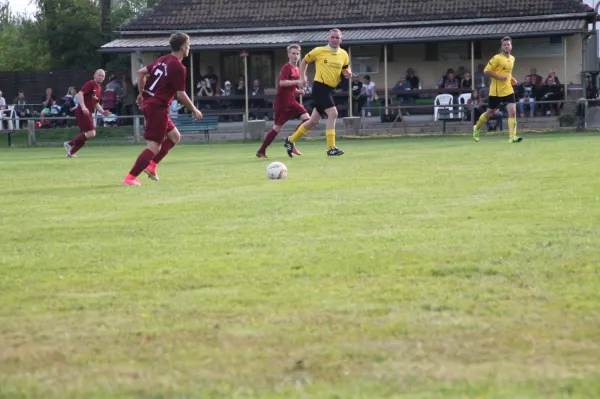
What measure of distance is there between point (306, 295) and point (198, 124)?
30.4 metres

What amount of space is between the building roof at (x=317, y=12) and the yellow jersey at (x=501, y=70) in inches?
643

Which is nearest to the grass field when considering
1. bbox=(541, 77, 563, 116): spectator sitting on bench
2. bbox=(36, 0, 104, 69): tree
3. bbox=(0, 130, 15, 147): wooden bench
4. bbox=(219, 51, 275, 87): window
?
bbox=(0, 130, 15, 147): wooden bench

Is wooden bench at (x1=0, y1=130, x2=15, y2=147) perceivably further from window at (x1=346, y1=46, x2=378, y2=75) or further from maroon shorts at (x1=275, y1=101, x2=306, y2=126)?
maroon shorts at (x1=275, y1=101, x2=306, y2=126)

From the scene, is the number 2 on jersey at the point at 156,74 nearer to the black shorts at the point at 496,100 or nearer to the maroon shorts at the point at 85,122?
the maroon shorts at the point at 85,122

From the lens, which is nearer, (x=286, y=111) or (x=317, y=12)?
(x=286, y=111)

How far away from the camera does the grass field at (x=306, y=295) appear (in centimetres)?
427

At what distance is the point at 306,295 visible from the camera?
19.4ft

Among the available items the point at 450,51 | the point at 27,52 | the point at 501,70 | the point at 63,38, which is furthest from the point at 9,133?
the point at 27,52

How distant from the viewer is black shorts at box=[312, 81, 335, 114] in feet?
67.6

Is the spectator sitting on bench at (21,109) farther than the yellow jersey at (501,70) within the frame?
Yes

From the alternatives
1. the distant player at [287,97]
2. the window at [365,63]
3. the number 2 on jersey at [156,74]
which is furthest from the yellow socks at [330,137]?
the window at [365,63]

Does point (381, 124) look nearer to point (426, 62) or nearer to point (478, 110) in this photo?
point (478, 110)

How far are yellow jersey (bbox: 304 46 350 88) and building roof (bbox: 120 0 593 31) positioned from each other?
21.1 m

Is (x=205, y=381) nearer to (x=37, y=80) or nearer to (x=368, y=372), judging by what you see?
(x=368, y=372)
